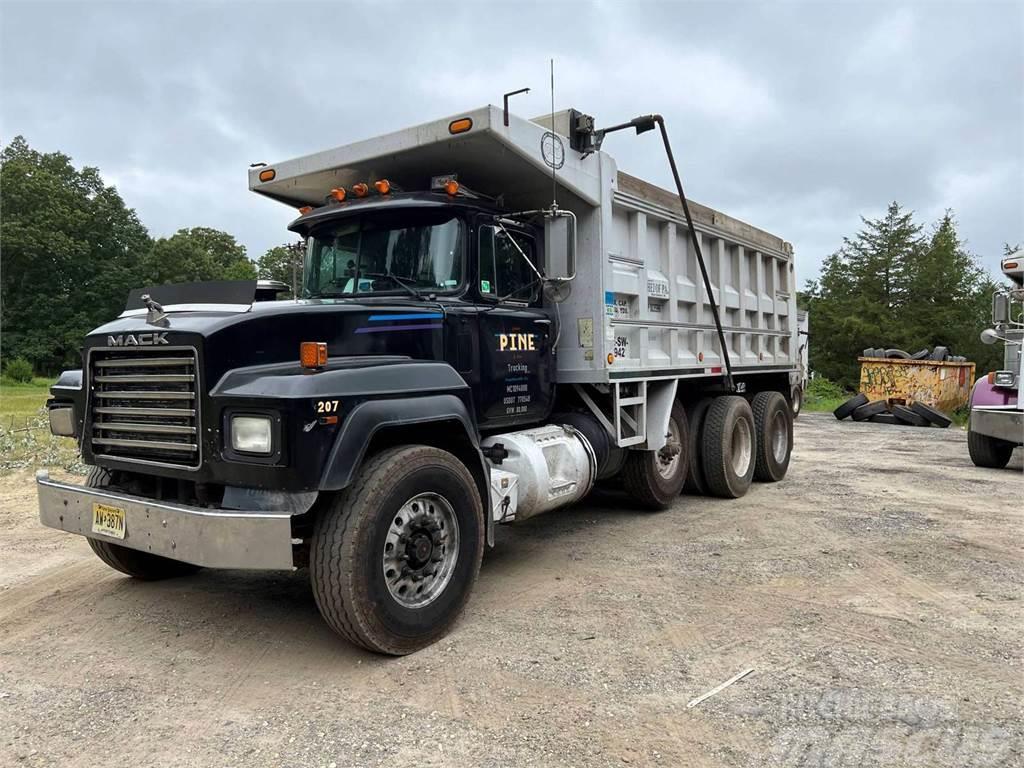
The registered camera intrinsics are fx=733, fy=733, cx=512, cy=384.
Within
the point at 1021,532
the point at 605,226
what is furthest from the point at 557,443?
the point at 1021,532

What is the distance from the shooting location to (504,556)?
5691 millimetres

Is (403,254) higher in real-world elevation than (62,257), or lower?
lower

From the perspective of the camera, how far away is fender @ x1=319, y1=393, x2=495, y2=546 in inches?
137

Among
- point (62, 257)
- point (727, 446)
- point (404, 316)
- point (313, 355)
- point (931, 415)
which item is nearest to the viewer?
point (313, 355)

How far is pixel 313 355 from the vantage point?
140 inches

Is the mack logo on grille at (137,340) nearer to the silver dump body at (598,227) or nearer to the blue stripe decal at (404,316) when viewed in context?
the blue stripe decal at (404,316)

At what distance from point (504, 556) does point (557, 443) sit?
1.02 meters

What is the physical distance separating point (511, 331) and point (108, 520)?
8.98ft

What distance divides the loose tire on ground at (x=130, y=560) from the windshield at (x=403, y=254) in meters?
1.88

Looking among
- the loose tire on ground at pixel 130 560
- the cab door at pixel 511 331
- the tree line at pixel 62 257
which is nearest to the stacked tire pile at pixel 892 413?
the cab door at pixel 511 331

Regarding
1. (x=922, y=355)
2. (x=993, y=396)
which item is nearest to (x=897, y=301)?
(x=922, y=355)

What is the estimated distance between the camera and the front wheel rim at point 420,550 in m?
3.77

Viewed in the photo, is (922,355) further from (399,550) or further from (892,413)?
(399,550)

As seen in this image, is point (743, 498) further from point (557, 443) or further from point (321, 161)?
point (321, 161)
